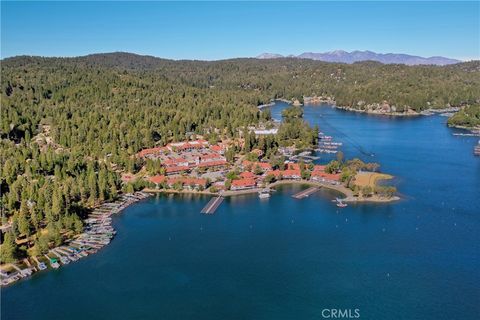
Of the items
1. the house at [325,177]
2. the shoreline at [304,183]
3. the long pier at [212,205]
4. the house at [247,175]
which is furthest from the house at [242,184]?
the house at [325,177]

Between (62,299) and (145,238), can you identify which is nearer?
(62,299)

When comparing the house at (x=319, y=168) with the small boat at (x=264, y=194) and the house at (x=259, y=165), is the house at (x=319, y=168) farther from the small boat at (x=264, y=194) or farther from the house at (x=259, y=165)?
the small boat at (x=264, y=194)

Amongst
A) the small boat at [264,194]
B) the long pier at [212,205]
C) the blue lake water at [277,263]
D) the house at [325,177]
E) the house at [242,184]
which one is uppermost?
the house at [325,177]

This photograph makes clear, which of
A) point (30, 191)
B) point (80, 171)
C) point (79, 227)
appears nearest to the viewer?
point (79, 227)

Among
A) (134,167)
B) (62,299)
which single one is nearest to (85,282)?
(62,299)

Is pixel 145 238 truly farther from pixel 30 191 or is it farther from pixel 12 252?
pixel 30 191

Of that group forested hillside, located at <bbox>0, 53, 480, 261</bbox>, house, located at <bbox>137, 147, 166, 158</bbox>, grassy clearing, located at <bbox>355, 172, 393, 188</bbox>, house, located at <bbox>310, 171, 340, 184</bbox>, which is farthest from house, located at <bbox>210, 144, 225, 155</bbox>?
grassy clearing, located at <bbox>355, 172, 393, 188</bbox>
